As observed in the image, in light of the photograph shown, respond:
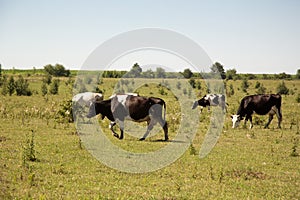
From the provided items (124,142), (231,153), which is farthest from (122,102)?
(231,153)

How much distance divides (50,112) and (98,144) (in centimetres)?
858

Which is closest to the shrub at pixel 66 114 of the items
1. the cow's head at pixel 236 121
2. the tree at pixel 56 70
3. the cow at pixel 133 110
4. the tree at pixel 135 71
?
the cow at pixel 133 110

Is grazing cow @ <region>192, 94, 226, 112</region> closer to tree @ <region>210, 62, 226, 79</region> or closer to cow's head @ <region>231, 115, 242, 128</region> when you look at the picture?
tree @ <region>210, 62, 226, 79</region>

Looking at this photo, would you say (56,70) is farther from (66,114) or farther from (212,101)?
(66,114)

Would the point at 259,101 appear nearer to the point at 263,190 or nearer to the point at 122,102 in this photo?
the point at 122,102

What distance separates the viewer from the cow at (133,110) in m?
15.3

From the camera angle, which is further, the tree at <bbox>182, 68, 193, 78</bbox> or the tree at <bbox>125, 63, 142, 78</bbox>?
the tree at <bbox>182, 68, 193, 78</bbox>

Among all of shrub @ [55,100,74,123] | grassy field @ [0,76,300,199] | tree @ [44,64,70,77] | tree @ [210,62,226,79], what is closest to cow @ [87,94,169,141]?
grassy field @ [0,76,300,199]

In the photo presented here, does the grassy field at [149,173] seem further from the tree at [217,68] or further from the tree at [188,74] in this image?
the tree at [188,74]

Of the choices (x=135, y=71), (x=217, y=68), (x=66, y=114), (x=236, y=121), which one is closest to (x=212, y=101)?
(x=236, y=121)

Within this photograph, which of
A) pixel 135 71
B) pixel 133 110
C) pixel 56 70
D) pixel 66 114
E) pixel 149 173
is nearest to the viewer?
pixel 149 173

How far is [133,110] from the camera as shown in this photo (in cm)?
1536

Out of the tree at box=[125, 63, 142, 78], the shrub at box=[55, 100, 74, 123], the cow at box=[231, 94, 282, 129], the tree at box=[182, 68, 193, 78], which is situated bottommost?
the shrub at box=[55, 100, 74, 123]

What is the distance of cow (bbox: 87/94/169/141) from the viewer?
15.3m
